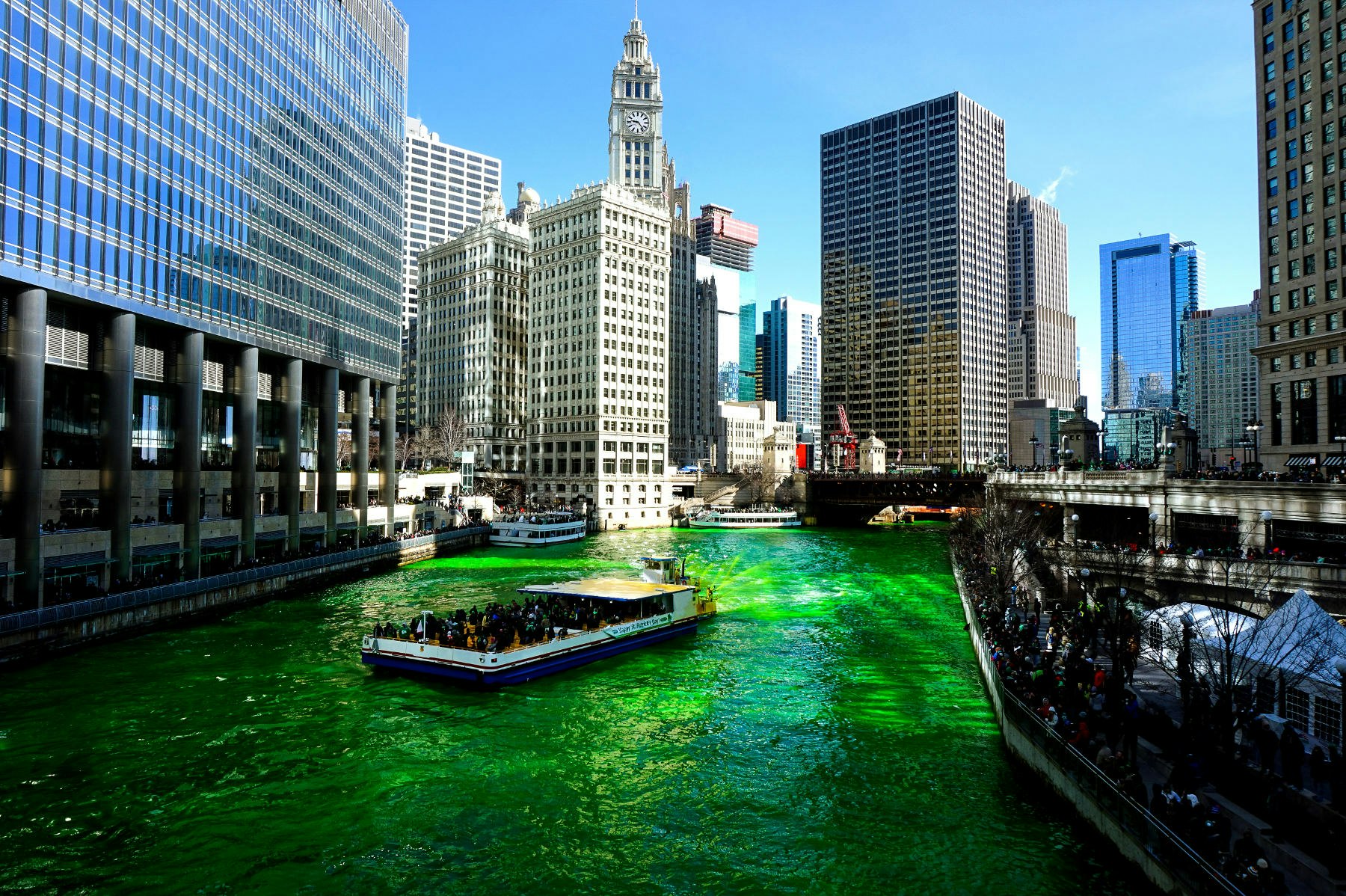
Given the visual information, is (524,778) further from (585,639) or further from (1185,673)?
(1185,673)

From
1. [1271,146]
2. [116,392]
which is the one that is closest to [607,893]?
[116,392]

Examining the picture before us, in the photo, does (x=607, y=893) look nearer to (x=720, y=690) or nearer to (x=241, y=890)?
(x=241, y=890)

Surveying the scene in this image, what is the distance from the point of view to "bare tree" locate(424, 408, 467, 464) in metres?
158

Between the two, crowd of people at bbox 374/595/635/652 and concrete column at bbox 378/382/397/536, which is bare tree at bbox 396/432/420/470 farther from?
crowd of people at bbox 374/595/635/652

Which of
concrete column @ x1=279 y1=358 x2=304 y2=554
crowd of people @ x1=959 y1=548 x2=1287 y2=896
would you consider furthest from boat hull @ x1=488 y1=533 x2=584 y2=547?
crowd of people @ x1=959 y1=548 x2=1287 y2=896

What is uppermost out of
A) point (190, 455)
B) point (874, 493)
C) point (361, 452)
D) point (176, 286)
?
point (176, 286)

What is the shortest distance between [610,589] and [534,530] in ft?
206

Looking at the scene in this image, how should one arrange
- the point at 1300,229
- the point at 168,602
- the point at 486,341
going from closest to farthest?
the point at 168,602 → the point at 1300,229 → the point at 486,341

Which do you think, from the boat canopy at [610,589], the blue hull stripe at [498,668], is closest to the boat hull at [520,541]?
the boat canopy at [610,589]

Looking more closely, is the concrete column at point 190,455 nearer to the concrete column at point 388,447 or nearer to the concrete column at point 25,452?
the concrete column at point 25,452

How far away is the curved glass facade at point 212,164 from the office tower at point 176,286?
17 centimetres

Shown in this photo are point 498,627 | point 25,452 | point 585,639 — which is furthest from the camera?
point 25,452

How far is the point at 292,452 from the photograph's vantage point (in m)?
74.8

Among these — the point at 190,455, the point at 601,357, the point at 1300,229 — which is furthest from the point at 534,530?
the point at 1300,229
